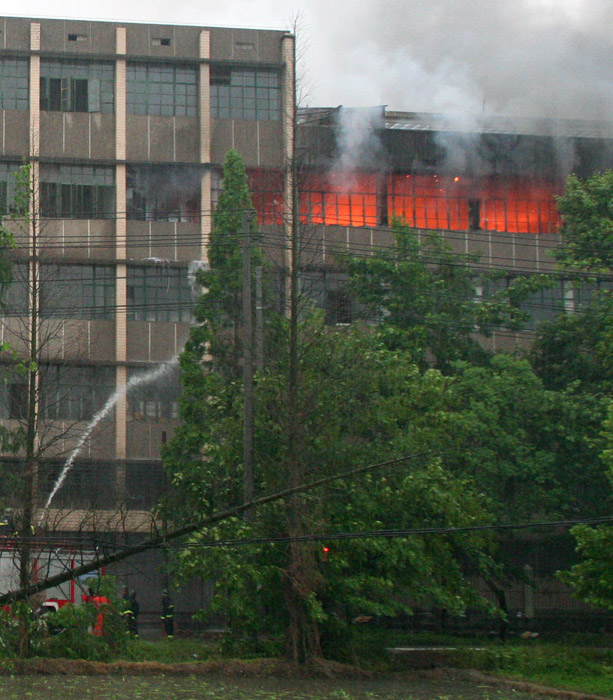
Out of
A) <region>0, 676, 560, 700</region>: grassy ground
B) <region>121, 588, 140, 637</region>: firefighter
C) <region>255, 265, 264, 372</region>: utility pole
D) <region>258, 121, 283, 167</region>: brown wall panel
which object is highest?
<region>258, 121, 283, 167</region>: brown wall panel

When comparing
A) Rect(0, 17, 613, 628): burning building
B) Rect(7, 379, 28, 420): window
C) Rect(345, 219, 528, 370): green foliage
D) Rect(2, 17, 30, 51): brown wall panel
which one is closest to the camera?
Rect(7, 379, 28, 420): window

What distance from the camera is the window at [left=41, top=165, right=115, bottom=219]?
4706 cm

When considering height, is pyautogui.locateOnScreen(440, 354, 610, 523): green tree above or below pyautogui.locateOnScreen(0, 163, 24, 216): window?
below

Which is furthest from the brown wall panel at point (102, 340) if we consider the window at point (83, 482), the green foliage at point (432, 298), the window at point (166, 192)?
the green foliage at point (432, 298)

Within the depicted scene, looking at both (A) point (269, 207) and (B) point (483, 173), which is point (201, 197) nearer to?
(A) point (269, 207)

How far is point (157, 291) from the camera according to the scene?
153ft

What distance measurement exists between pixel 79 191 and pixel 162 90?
5.87 meters

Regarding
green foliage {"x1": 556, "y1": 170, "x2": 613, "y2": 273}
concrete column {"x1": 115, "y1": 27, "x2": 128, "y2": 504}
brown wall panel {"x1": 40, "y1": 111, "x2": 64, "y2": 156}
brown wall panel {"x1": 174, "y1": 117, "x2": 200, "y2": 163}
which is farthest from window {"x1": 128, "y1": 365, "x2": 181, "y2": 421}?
green foliage {"x1": 556, "y1": 170, "x2": 613, "y2": 273}

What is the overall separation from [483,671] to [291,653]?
514 cm

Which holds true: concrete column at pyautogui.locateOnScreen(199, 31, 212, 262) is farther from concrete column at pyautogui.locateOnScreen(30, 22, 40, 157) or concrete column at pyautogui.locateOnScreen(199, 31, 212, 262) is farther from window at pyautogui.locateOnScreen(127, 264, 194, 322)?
concrete column at pyautogui.locateOnScreen(30, 22, 40, 157)

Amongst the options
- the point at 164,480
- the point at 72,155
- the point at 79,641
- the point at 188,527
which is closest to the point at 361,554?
the point at 79,641

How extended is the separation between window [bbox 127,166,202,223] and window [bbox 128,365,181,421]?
22.2 feet

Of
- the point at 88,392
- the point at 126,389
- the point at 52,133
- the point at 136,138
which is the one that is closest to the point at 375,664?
the point at 88,392

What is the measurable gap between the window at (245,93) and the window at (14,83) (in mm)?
8044
